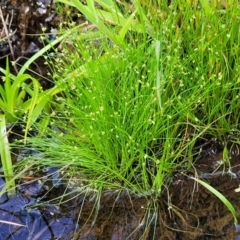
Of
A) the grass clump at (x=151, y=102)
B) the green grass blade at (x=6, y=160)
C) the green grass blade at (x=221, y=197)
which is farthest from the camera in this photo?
the green grass blade at (x=6, y=160)

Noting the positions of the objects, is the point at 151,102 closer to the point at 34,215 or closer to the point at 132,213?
the point at 132,213

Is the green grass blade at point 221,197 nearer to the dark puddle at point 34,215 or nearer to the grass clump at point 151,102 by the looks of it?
the grass clump at point 151,102

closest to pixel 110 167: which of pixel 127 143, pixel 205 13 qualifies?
pixel 127 143

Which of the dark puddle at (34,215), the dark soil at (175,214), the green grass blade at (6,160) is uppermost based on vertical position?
the green grass blade at (6,160)

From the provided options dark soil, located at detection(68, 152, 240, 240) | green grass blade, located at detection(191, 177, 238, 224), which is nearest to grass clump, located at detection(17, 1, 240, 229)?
dark soil, located at detection(68, 152, 240, 240)

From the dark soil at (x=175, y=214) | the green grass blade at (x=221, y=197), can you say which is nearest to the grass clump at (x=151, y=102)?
the dark soil at (x=175, y=214)

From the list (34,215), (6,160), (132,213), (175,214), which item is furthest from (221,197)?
(6,160)

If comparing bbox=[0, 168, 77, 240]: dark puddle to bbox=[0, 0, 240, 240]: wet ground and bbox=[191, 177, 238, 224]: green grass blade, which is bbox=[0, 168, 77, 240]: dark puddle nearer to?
bbox=[0, 0, 240, 240]: wet ground

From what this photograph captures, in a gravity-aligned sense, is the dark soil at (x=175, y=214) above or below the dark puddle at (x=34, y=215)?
below
